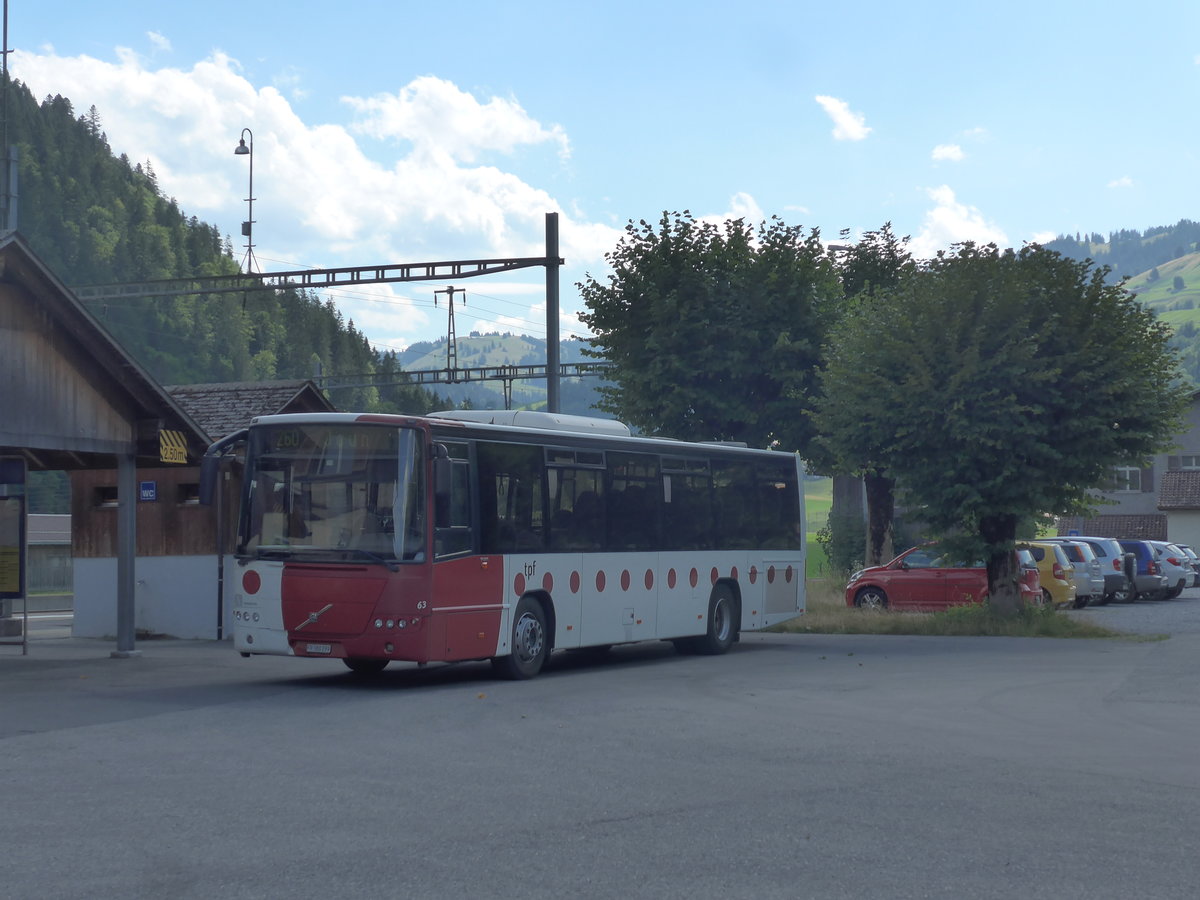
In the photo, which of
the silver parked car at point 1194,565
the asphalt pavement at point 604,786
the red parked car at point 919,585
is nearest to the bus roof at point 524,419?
the asphalt pavement at point 604,786

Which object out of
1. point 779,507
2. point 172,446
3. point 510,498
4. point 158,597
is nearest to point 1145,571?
point 779,507

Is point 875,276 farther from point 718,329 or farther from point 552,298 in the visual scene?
point 552,298

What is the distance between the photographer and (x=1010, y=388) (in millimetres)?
26172

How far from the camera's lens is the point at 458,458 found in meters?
17.2

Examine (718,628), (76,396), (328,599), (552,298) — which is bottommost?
(718,628)

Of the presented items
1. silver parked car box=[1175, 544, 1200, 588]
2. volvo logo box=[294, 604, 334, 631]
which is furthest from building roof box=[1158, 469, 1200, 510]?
volvo logo box=[294, 604, 334, 631]

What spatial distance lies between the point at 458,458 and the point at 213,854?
386 inches

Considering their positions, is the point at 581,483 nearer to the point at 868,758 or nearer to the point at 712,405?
the point at 868,758

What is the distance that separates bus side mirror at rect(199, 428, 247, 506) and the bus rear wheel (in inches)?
144

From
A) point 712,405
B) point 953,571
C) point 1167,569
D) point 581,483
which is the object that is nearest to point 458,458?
point 581,483

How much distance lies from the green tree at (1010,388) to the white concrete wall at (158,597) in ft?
38.6

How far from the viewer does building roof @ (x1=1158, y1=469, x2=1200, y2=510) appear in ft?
232

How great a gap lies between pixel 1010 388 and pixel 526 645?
11.4 meters

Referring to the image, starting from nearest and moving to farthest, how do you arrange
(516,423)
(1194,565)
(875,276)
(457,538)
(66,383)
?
(457,538)
(516,423)
(66,383)
(875,276)
(1194,565)
